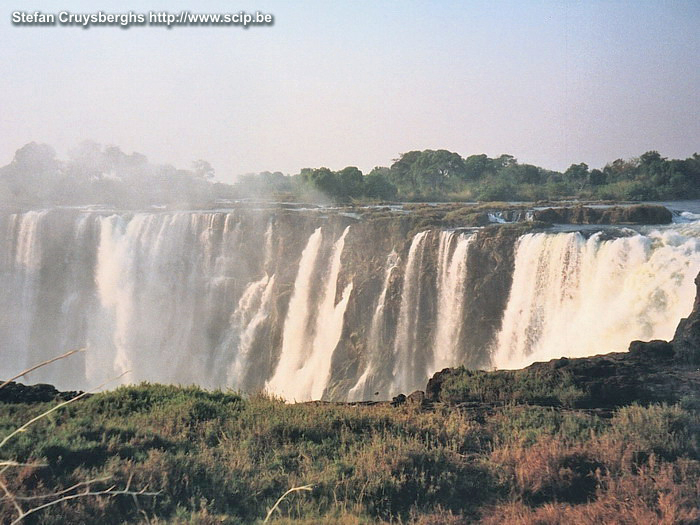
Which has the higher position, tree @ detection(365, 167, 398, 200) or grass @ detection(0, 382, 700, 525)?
tree @ detection(365, 167, 398, 200)

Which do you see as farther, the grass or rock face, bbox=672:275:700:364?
rock face, bbox=672:275:700:364

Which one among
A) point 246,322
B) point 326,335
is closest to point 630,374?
point 326,335

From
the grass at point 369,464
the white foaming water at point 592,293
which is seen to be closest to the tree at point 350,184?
the white foaming water at point 592,293

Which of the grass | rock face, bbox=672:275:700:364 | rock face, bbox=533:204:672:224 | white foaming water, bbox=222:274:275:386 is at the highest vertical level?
rock face, bbox=533:204:672:224

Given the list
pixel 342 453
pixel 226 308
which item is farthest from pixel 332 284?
pixel 342 453

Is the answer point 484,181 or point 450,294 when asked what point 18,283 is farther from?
point 484,181

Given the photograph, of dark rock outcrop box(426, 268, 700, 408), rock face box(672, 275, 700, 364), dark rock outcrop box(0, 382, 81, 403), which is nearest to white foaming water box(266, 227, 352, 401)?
dark rock outcrop box(426, 268, 700, 408)

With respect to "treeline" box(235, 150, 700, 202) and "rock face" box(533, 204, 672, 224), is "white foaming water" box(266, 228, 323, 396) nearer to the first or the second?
"rock face" box(533, 204, 672, 224)
